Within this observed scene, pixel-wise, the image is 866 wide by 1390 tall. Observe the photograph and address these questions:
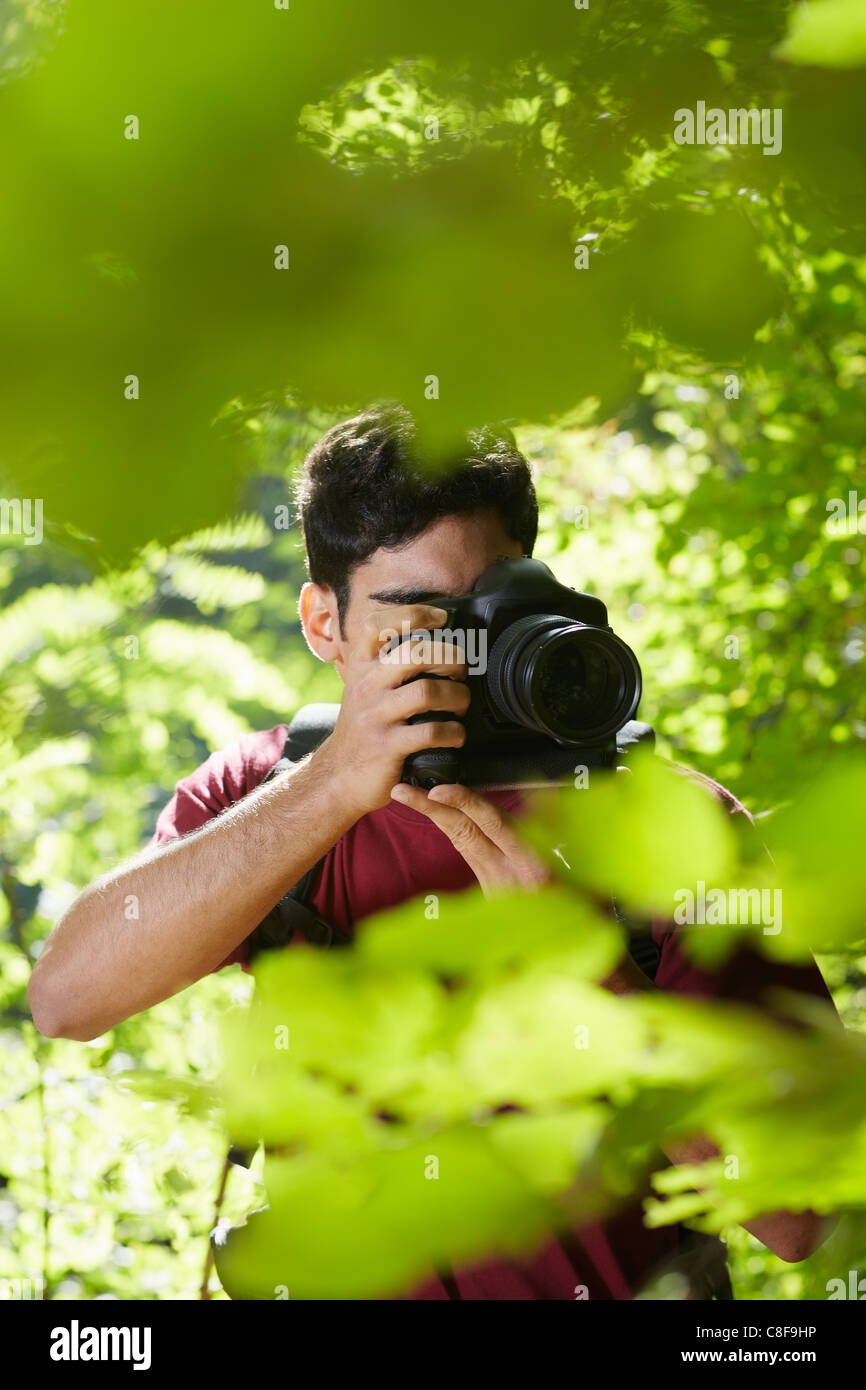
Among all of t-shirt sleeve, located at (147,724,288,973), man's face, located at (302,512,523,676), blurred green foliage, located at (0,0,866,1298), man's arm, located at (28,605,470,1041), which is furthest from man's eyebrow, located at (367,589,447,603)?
blurred green foliage, located at (0,0,866,1298)

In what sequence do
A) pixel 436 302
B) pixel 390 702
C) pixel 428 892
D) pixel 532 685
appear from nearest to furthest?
pixel 436 302 → pixel 532 685 → pixel 390 702 → pixel 428 892

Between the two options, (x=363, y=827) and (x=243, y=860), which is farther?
(x=363, y=827)

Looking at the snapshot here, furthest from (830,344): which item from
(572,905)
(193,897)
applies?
(572,905)

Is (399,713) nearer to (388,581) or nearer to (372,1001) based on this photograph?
(388,581)

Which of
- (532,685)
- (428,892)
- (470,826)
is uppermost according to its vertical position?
(532,685)

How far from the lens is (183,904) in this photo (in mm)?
1026

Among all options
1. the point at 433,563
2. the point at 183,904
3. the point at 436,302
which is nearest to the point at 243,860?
the point at 183,904

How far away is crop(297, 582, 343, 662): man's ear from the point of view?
1218 millimetres

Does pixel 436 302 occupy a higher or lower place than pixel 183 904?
higher

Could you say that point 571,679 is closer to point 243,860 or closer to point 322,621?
point 243,860

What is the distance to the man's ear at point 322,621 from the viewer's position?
1.22m

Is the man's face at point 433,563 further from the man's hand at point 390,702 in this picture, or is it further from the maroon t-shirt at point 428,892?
the maroon t-shirt at point 428,892

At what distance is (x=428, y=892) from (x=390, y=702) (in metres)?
0.31
